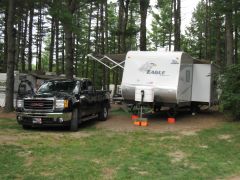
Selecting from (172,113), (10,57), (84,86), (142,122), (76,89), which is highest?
(10,57)

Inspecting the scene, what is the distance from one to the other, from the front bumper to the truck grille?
0.68ft

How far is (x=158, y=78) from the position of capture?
624 inches

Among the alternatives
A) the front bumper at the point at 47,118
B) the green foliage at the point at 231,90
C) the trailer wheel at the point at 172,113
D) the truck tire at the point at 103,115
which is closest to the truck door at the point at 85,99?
the front bumper at the point at 47,118

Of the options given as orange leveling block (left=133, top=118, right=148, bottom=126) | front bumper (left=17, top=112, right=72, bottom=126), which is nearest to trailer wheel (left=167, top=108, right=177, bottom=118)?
orange leveling block (left=133, top=118, right=148, bottom=126)

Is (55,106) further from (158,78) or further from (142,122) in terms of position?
(158,78)

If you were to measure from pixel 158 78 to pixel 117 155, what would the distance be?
663 cm

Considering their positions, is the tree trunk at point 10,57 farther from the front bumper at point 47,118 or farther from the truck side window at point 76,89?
the front bumper at point 47,118

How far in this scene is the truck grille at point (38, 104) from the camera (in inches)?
529

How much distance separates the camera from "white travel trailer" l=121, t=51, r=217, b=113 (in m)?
15.6

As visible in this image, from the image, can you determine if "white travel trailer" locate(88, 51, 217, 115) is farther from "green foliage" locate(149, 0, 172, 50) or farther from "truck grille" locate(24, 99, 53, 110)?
"green foliage" locate(149, 0, 172, 50)

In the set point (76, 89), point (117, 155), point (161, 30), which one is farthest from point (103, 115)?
point (161, 30)

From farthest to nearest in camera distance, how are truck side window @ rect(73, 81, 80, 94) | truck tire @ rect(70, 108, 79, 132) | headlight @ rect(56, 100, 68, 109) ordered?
truck side window @ rect(73, 81, 80, 94) → truck tire @ rect(70, 108, 79, 132) → headlight @ rect(56, 100, 68, 109)

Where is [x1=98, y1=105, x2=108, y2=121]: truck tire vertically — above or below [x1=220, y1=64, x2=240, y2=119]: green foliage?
below

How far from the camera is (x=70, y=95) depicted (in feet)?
45.5
